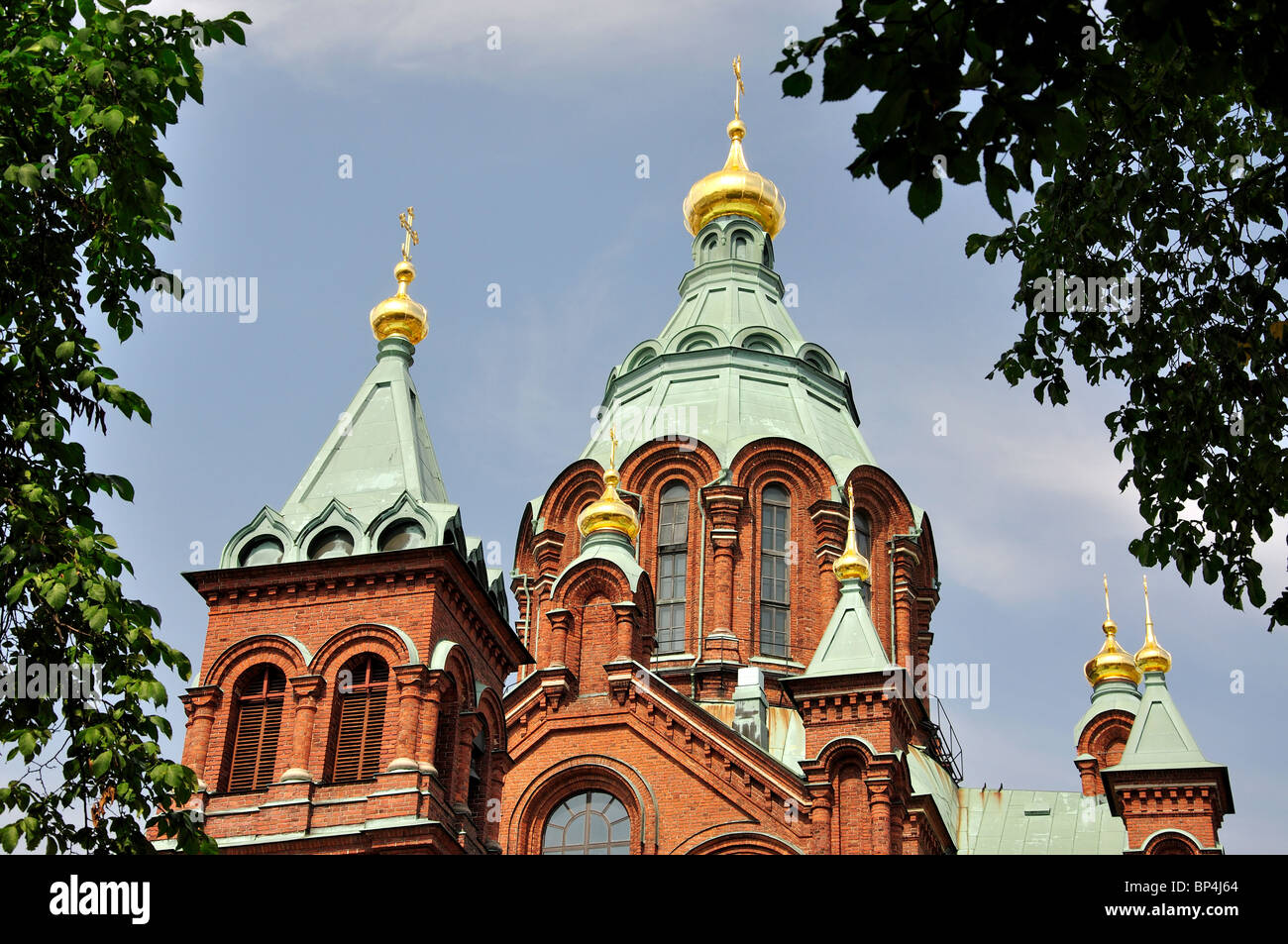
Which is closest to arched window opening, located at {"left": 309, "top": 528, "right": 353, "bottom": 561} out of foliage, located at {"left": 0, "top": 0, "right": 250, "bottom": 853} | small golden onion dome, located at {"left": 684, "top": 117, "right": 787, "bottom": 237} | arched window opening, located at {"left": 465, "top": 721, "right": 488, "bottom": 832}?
arched window opening, located at {"left": 465, "top": 721, "right": 488, "bottom": 832}

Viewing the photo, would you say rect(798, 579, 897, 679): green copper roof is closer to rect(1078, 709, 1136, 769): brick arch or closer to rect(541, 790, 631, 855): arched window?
Result: rect(541, 790, 631, 855): arched window

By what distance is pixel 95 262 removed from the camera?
1168 centimetres

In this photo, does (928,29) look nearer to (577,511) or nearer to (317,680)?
(317,680)

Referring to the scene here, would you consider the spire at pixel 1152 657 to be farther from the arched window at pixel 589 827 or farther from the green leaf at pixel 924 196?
the green leaf at pixel 924 196

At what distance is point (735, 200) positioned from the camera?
41.8 meters

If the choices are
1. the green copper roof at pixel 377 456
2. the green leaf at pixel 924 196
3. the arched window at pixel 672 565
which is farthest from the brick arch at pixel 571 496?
the green leaf at pixel 924 196

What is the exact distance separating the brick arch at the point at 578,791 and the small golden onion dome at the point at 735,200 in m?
18.6

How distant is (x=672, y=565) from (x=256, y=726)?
43.4 ft

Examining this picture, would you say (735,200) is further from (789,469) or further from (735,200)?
(789,469)

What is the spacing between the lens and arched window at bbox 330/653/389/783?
68.3ft

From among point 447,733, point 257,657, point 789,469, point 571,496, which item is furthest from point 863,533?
point 257,657

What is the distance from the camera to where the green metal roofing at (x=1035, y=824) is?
99.9 ft
